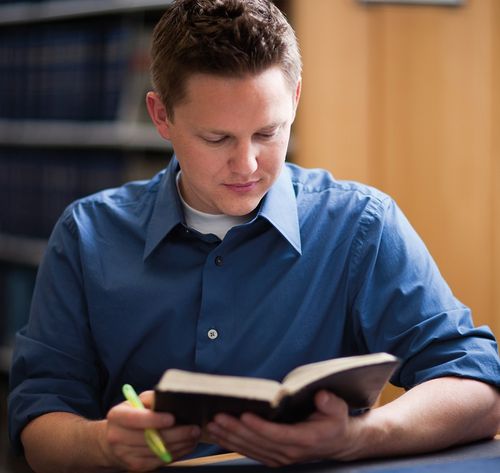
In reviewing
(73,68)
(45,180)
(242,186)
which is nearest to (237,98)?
(242,186)

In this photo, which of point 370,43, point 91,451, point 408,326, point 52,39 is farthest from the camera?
point 52,39

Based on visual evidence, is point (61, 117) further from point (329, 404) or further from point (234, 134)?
point (329, 404)

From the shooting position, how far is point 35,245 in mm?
3285

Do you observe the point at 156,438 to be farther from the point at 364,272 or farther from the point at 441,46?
the point at 441,46

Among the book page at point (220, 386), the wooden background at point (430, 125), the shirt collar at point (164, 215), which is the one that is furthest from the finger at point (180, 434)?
the wooden background at point (430, 125)

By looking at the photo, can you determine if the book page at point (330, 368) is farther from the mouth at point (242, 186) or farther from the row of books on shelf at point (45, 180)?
the row of books on shelf at point (45, 180)

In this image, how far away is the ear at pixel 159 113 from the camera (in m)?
1.44

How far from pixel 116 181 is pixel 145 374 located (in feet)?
5.36

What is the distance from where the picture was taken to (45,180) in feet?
10.8

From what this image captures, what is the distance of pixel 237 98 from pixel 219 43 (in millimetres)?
94

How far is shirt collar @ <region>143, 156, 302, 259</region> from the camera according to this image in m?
1.44

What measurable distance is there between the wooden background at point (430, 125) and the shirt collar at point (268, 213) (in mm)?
891

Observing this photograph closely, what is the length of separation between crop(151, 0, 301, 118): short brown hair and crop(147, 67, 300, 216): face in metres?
0.02

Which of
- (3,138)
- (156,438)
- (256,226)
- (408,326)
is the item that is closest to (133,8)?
(3,138)
